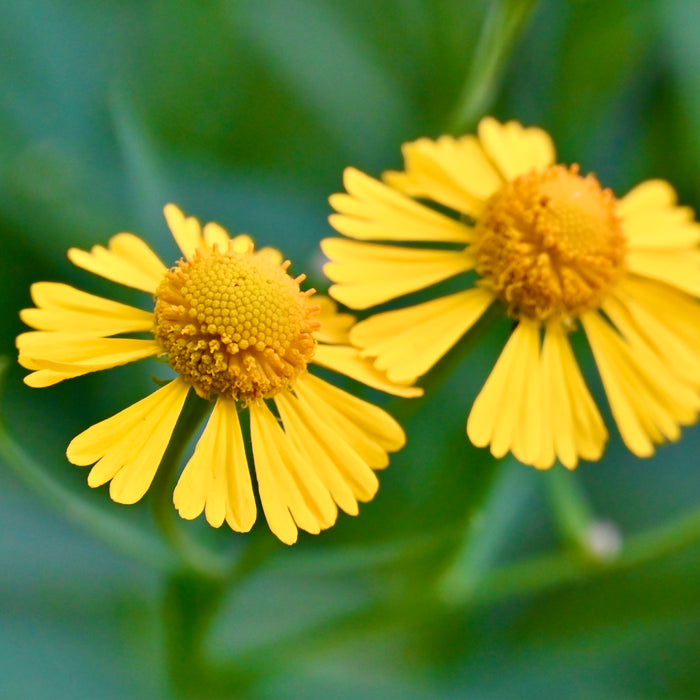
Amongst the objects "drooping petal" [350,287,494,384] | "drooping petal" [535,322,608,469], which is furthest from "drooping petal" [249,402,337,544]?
→ "drooping petal" [535,322,608,469]

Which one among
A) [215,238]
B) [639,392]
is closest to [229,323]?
[215,238]

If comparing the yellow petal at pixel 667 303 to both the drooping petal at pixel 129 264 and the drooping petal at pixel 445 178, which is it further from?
the drooping petal at pixel 129 264

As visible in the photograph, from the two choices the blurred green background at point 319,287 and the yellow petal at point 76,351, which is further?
the blurred green background at point 319,287

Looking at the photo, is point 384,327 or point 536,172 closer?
point 384,327

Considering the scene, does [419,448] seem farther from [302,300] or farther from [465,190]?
[302,300]

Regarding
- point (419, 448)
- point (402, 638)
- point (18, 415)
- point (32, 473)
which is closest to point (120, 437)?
point (32, 473)

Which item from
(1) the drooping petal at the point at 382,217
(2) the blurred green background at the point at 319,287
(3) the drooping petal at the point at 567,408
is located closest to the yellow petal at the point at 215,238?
(1) the drooping petal at the point at 382,217
